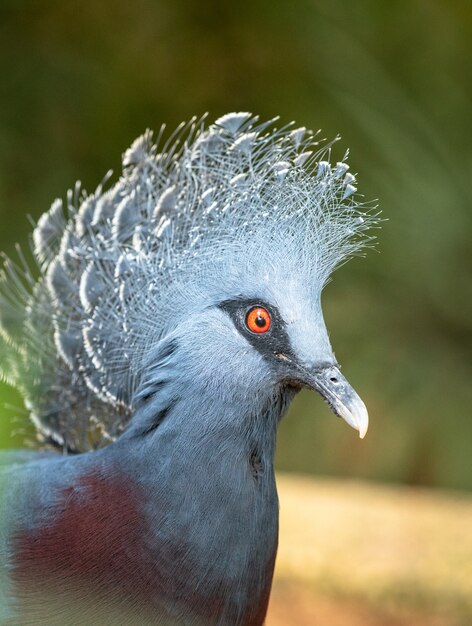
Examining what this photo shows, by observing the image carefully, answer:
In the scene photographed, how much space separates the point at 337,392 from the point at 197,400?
338 mm

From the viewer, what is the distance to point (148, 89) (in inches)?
196

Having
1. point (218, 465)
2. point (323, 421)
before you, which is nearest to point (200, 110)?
point (323, 421)

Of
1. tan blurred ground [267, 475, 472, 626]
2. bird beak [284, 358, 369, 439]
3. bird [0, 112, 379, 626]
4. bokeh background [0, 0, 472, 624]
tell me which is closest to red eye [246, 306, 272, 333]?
bird [0, 112, 379, 626]

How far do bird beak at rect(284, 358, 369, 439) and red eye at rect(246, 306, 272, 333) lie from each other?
0.44ft

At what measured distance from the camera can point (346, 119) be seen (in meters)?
5.02

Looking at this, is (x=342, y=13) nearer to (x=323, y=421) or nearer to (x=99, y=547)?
(x=323, y=421)

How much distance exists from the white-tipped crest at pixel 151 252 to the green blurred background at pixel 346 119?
76.1 inches

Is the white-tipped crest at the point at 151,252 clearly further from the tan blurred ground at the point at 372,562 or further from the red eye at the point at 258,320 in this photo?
the tan blurred ground at the point at 372,562

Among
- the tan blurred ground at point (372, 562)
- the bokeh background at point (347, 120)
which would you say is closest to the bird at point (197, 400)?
the tan blurred ground at point (372, 562)

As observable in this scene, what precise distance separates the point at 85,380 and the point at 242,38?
3045mm

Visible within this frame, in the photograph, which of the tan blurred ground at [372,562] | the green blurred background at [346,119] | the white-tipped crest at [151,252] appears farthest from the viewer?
the green blurred background at [346,119]

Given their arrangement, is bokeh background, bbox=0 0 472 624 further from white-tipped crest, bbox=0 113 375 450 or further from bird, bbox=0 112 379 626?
bird, bbox=0 112 379 626

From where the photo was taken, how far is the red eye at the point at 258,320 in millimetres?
2213

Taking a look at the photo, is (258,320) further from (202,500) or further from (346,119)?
(346,119)
